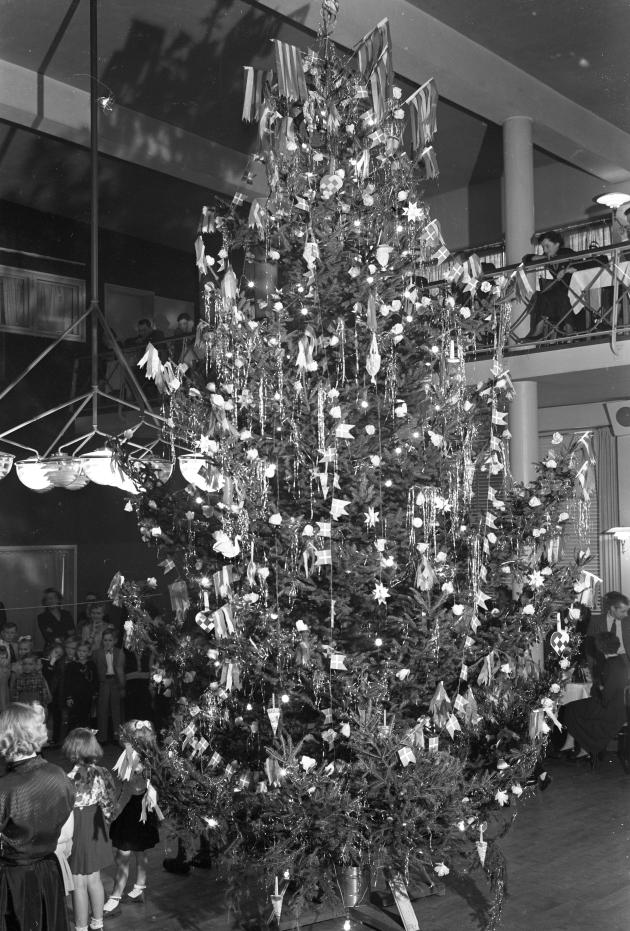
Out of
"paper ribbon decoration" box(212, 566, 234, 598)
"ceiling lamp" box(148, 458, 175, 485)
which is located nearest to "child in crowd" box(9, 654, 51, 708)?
"ceiling lamp" box(148, 458, 175, 485)

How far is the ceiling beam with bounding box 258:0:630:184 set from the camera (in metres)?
9.13

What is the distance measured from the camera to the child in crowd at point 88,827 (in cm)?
537

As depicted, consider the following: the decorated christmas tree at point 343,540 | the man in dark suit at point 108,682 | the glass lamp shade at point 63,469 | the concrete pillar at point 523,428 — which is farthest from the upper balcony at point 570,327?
the man in dark suit at point 108,682

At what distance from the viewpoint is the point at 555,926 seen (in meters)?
5.54

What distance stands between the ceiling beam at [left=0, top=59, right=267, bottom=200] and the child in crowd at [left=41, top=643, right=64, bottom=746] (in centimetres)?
530

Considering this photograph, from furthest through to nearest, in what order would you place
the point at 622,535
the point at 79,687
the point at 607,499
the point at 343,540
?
the point at 607,499 < the point at 622,535 < the point at 79,687 < the point at 343,540

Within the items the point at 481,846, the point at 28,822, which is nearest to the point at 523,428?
the point at 481,846

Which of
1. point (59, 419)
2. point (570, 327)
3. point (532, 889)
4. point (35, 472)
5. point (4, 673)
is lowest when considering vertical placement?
point (532, 889)

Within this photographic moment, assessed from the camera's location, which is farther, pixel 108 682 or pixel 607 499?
pixel 607 499

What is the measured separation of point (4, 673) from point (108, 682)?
4.34 feet

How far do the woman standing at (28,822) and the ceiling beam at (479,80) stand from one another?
22.7ft

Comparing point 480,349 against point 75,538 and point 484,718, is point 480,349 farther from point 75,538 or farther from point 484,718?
point 75,538

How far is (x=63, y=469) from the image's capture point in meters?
6.90

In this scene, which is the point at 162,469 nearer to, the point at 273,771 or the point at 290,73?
the point at 273,771
